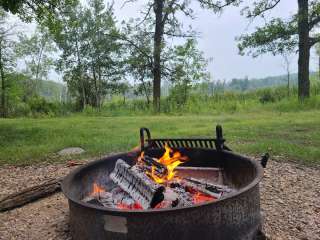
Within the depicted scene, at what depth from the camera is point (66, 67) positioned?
22.9 m

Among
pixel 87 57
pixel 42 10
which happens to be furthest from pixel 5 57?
pixel 42 10

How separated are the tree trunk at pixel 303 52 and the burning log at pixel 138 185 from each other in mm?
9623

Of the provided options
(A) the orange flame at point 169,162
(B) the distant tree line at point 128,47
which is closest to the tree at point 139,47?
(B) the distant tree line at point 128,47

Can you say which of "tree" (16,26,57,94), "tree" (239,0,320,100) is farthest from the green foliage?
"tree" (16,26,57,94)

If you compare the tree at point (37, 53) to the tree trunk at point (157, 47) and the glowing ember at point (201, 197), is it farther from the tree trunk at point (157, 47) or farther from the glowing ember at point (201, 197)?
the glowing ember at point (201, 197)

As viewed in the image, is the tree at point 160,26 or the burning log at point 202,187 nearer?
the burning log at point 202,187

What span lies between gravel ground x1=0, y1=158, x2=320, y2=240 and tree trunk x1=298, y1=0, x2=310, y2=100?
26.7 ft

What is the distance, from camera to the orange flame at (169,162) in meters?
3.09

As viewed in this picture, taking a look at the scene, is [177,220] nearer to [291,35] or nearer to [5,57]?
[291,35]

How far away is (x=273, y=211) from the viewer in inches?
129

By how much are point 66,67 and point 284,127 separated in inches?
692

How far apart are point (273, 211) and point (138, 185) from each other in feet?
4.19

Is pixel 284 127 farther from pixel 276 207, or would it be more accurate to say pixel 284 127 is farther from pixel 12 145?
pixel 12 145

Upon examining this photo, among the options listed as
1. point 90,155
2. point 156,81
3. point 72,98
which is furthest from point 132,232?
point 72,98
